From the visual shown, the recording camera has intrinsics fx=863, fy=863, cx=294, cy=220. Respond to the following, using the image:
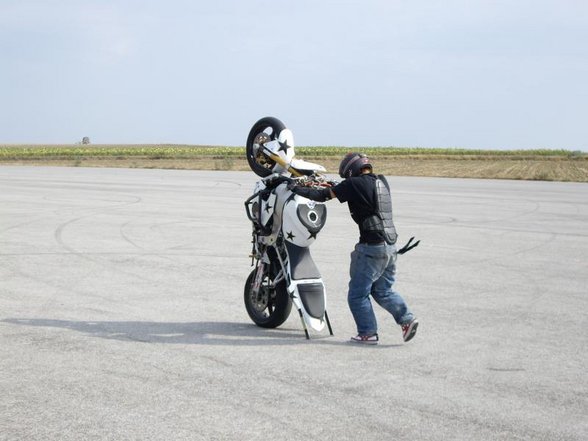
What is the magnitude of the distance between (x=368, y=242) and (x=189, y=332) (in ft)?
6.14

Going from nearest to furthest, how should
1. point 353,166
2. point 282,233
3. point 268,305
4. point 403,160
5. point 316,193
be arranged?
point 316,193
point 353,166
point 282,233
point 268,305
point 403,160

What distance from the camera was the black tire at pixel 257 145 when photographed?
26.8ft

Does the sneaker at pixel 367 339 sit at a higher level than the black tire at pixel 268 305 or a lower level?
lower

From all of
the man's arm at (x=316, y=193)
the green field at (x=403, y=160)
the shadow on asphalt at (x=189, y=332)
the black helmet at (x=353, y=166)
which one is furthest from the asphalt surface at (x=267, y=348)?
the green field at (x=403, y=160)

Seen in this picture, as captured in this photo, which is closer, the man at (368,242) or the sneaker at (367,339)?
the man at (368,242)

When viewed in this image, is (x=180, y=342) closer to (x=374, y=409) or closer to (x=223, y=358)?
(x=223, y=358)

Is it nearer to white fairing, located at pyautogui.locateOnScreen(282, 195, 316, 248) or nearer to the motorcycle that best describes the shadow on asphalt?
the motorcycle

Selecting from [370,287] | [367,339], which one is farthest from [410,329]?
[370,287]

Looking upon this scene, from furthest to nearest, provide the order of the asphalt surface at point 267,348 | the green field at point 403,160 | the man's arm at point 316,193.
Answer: the green field at point 403,160
the man's arm at point 316,193
the asphalt surface at point 267,348

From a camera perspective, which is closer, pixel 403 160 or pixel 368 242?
pixel 368 242

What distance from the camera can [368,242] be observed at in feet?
24.8

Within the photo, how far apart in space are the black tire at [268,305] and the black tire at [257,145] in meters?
1.03

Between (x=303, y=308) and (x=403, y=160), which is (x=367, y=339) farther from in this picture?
(x=403, y=160)

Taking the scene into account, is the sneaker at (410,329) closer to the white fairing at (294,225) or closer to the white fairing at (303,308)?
the white fairing at (303,308)
